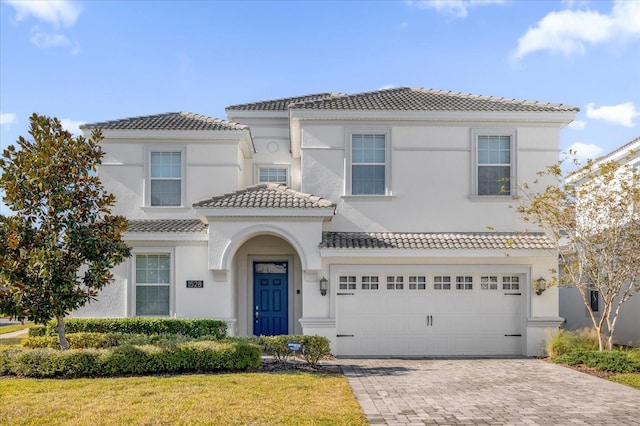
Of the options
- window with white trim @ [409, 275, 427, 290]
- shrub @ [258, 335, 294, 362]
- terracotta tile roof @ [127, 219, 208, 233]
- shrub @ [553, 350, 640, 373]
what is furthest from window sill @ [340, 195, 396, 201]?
shrub @ [553, 350, 640, 373]

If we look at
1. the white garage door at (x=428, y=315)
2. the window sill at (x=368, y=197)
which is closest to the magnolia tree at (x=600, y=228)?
the white garage door at (x=428, y=315)

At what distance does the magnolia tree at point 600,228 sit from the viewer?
1495cm

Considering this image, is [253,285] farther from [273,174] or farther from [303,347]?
[303,347]

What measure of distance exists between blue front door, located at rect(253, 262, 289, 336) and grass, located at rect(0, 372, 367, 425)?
5.62 metres

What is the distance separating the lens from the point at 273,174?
20.8 meters

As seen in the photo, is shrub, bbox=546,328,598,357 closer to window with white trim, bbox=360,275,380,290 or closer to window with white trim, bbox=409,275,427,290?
window with white trim, bbox=409,275,427,290

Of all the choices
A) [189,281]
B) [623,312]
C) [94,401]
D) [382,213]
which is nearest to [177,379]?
[94,401]

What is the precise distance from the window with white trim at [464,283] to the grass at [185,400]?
5606mm

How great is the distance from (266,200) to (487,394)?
7834 millimetres

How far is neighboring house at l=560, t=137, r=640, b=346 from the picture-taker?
18.5 m

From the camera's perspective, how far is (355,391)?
454 inches

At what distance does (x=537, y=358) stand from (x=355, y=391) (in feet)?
23.1

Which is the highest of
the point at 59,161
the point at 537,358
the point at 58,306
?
the point at 59,161

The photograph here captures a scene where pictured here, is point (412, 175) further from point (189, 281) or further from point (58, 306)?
point (58, 306)
